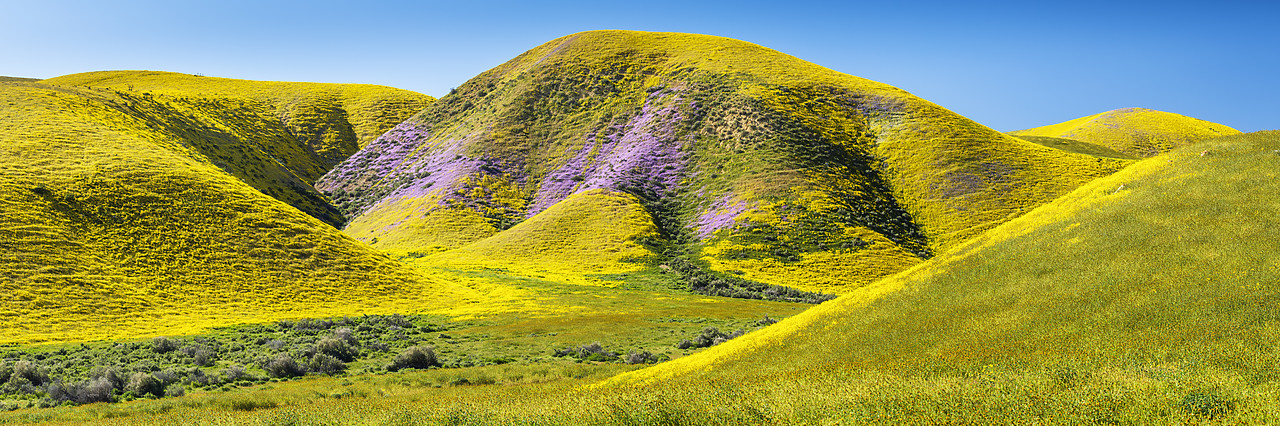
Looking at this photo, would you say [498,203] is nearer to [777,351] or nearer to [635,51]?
[635,51]

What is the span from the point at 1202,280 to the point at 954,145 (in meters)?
82.9

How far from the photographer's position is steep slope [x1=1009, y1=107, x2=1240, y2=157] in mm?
122688

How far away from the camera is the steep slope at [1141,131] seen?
123 metres

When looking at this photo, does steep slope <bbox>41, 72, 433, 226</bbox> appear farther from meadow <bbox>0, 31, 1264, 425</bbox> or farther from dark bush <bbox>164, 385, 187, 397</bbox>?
dark bush <bbox>164, 385, 187, 397</bbox>

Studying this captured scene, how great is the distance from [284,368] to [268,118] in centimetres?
11747

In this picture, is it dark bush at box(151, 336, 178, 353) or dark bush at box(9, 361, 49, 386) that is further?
dark bush at box(151, 336, 178, 353)

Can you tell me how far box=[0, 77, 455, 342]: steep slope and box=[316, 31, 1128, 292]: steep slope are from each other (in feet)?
74.1

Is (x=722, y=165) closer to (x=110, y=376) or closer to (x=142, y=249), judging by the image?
(x=142, y=249)

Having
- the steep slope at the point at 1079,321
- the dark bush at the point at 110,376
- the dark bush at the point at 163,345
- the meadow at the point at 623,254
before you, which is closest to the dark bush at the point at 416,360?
the meadow at the point at 623,254

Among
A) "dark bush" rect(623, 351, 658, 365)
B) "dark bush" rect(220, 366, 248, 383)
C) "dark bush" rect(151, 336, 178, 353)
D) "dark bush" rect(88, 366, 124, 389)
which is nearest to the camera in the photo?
"dark bush" rect(88, 366, 124, 389)

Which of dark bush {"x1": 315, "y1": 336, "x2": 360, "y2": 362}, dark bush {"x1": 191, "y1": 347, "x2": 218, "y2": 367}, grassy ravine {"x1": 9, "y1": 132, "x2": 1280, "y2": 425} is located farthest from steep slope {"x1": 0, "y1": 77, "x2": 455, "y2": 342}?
grassy ravine {"x1": 9, "y1": 132, "x2": 1280, "y2": 425}

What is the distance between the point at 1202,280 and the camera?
14477 mm

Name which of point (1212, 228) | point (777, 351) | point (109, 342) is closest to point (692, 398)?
point (777, 351)

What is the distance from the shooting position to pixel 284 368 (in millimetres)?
29219
